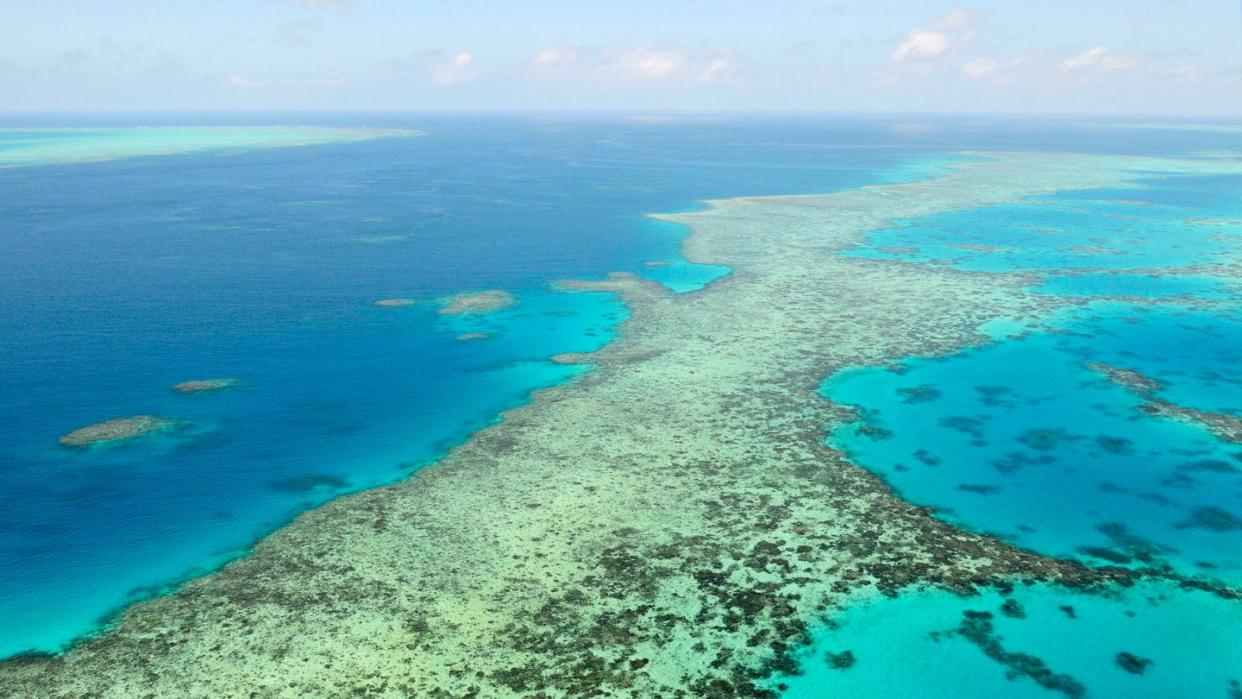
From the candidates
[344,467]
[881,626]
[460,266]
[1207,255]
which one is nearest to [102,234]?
[460,266]

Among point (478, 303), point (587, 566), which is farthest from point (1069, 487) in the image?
point (478, 303)

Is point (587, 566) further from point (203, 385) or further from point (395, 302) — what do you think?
point (395, 302)

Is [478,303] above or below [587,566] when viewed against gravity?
above

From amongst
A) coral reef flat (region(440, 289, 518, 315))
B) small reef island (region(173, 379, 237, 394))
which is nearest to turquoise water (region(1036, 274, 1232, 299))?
coral reef flat (region(440, 289, 518, 315))

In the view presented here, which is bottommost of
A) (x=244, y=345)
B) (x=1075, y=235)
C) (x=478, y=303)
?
(x=244, y=345)

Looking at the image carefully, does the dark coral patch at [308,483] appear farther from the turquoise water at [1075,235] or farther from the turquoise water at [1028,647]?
the turquoise water at [1075,235]

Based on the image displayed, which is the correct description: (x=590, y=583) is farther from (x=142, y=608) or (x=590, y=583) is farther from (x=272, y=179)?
(x=272, y=179)
